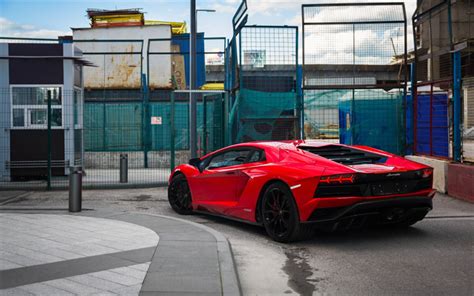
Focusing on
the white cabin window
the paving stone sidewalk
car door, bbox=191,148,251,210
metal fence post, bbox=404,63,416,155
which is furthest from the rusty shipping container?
the paving stone sidewalk

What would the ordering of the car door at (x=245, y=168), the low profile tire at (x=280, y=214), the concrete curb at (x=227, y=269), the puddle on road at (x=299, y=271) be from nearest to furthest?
the concrete curb at (x=227, y=269), the puddle on road at (x=299, y=271), the low profile tire at (x=280, y=214), the car door at (x=245, y=168)

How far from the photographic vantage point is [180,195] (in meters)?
9.41

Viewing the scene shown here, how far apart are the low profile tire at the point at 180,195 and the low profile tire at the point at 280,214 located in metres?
2.26

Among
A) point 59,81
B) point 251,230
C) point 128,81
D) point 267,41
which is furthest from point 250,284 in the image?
point 128,81

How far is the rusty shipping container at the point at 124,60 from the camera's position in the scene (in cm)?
2511

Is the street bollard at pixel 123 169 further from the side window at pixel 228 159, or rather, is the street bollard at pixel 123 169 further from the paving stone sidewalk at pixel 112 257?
the side window at pixel 228 159

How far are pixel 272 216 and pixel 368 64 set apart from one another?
9291mm

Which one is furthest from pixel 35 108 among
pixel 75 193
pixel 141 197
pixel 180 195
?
pixel 180 195

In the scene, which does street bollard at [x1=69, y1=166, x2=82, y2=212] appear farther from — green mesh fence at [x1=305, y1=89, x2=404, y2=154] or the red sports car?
green mesh fence at [x1=305, y1=89, x2=404, y2=154]

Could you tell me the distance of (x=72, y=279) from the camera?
5.09m

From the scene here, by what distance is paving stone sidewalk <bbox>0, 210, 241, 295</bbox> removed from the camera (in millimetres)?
4848

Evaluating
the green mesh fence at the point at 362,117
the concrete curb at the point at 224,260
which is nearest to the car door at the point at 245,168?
the concrete curb at the point at 224,260

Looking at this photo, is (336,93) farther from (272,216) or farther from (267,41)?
(272,216)

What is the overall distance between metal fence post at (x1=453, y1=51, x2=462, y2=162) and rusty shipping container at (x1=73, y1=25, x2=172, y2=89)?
15.5m
